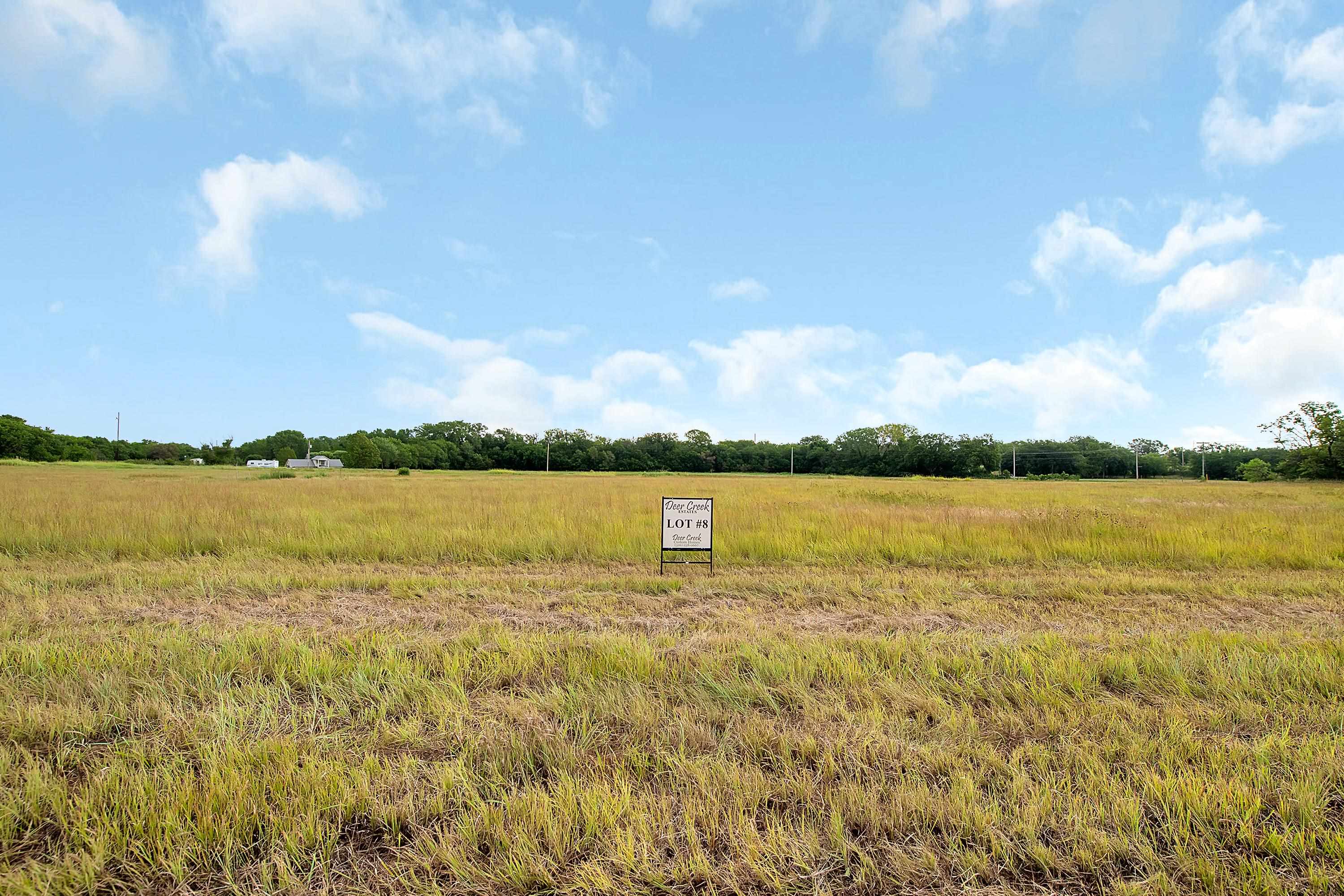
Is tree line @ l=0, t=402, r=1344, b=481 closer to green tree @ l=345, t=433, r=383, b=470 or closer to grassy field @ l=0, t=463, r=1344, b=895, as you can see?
green tree @ l=345, t=433, r=383, b=470

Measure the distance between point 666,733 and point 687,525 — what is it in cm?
531

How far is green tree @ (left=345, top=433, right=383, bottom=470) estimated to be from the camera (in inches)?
4235

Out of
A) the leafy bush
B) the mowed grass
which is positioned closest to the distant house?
the mowed grass

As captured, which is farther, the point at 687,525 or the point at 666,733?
the point at 687,525

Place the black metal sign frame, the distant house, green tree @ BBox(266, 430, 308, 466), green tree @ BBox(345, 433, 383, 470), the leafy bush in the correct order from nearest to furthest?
1. the black metal sign frame
2. the leafy bush
3. the distant house
4. green tree @ BBox(345, 433, 383, 470)
5. green tree @ BBox(266, 430, 308, 466)

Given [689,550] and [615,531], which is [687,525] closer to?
[689,550]

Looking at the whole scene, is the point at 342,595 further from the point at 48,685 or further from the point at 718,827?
the point at 718,827

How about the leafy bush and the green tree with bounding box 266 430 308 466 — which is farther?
the green tree with bounding box 266 430 308 466

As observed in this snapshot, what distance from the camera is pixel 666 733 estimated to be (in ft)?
10.7

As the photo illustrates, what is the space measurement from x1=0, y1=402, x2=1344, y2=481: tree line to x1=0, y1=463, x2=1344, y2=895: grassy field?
100112mm

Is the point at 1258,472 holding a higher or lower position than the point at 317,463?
higher

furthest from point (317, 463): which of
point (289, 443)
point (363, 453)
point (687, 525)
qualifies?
point (687, 525)

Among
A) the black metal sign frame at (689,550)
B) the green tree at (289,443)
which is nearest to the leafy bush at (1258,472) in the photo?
the black metal sign frame at (689,550)

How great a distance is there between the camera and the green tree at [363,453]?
353 feet
